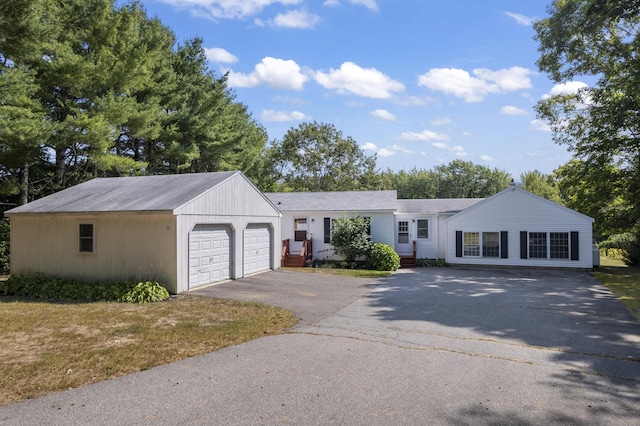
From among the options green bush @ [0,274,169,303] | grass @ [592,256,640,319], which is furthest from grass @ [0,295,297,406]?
grass @ [592,256,640,319]

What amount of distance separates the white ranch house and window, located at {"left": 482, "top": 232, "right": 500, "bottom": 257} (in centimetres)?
5

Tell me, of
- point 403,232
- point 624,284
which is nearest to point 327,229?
point 403,232

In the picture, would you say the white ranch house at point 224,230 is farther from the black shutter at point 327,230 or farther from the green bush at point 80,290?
the green bush at point 80,290

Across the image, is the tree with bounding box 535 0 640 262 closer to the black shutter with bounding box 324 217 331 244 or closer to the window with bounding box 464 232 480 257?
the window with bounding box 464 232 480 257

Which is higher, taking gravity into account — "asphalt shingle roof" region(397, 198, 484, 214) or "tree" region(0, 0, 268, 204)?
"tree" region(0, 0, 268, 204)

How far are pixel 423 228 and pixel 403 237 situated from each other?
1.23 m

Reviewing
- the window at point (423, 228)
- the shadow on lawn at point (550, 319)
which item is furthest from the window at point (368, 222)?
the shadow on lawn at point (550, 319)

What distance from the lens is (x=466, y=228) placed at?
22.2m

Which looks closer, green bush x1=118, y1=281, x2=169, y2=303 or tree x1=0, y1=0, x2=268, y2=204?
green bush x1=118, y1=281, x2=169, y2=303

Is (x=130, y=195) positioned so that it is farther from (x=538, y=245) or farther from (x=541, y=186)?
(x=541, y=186)

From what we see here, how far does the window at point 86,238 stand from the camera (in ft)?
45.2

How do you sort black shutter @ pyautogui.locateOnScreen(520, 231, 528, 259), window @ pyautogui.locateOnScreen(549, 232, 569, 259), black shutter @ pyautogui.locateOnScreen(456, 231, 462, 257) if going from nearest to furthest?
window @ pyautogui.locateOnScreen(549, 232, 569, 259) < black shutter @ pyautogui.locateOnScreen(520, 231, 528, 259) < black shutter @ pyautogui.locateOnScreen(456, 231, 462, 257)

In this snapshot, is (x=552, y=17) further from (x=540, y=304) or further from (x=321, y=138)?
(x=321, y=138)

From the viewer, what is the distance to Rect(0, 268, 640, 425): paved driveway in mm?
4461
